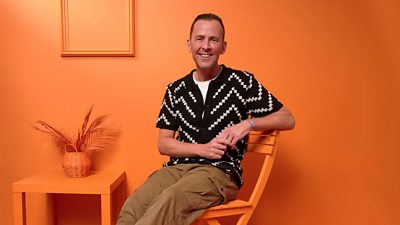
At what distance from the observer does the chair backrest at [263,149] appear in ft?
5.32

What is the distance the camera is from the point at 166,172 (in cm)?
168

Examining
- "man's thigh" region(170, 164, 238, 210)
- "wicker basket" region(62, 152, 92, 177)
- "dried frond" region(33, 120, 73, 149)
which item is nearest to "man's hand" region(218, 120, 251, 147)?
"man's thigh" region(170, 164, 238, 210)

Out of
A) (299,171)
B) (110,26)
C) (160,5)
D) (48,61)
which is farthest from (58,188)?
(299,171)

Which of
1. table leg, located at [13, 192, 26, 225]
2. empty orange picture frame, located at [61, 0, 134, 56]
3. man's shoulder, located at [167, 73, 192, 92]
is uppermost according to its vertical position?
empty orange picture frame, located at [61, 0, 134, 56]

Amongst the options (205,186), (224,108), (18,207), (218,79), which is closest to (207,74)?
(218,79)

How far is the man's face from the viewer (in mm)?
1687

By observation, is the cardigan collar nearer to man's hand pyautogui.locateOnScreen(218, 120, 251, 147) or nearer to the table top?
man's hand pyautogui.locateOnScreen(218, 120, 251, 147)

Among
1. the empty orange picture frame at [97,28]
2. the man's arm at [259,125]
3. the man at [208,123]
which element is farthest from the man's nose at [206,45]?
the empty orange picture frame at [97,28]

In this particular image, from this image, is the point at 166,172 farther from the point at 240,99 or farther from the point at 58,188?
the point at 58,188

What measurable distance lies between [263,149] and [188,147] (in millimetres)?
335

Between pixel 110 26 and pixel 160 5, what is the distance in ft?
0.99

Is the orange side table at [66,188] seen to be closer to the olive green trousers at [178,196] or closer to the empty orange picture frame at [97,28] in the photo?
the olive green trousers at [178,196]

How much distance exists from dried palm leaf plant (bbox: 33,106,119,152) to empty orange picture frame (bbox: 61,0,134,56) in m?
0.35

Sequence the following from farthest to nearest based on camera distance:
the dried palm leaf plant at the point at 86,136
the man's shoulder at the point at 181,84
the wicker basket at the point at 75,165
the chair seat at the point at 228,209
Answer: the dried palm leaf plant at the point at 86,136, the wicker basket at the point at 75,165, the man's shoulder at the point at 181,84, the chair seat at the point at 228,209
